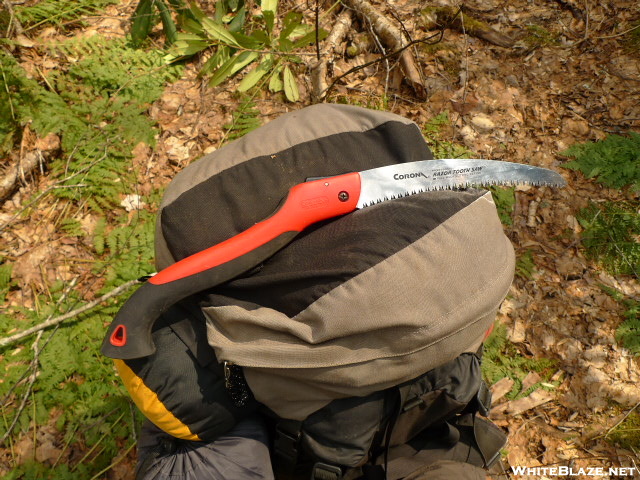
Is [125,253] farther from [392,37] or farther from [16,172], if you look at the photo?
[392,37]

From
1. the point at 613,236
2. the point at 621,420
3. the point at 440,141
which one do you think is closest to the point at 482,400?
the point at 621,420

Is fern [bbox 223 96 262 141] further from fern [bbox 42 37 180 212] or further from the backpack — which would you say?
the backpack

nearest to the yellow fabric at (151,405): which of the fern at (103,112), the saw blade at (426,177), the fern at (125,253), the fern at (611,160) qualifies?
the saw blade at (426,177)

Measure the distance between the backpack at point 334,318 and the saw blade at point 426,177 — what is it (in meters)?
0.11

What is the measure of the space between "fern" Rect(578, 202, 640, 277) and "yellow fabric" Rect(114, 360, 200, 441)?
361 centimetres

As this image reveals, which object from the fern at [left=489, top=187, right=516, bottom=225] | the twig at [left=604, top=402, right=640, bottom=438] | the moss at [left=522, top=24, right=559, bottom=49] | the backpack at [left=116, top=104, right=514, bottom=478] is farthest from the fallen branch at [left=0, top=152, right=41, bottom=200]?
the moss at [left=522, top=24, right=559, bottom=49]

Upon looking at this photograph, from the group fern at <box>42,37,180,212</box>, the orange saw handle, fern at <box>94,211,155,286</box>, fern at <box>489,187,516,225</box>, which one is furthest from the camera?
fern at <box>489,187,516,225</box>

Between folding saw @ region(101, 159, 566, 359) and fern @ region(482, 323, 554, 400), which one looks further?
fern @ region(482, 323, 554, 400)

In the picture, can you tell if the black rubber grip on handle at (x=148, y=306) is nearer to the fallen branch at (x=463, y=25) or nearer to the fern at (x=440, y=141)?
the fern at (x=440, y=141)

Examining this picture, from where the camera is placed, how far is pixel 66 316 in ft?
10.4

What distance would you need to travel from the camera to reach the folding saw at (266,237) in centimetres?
175

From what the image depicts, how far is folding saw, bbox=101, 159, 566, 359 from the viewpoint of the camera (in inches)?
69.0

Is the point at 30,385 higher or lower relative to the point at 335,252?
lower

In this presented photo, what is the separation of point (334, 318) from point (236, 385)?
22.6 inches
